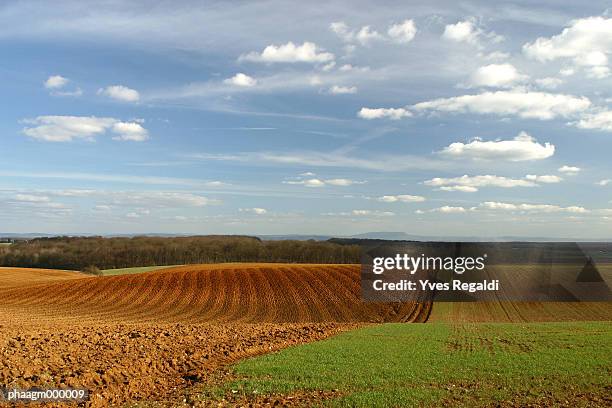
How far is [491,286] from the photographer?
2025 inches

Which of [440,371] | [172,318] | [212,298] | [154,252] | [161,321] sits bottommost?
[172,318]

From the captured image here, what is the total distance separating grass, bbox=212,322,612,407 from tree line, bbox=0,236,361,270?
60546mm

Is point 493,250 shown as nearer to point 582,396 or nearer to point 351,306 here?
point 351,306

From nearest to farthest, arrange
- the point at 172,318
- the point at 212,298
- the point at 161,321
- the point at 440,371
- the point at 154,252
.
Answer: the point at 440,371 < the point at 161,321 < the point at 172,318 < the point at 212,298 < the point at 154,252

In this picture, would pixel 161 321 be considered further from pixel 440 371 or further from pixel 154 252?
pixel 154 252

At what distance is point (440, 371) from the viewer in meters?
15.8

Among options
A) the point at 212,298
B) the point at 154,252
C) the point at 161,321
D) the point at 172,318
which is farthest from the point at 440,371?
the point at 154,252

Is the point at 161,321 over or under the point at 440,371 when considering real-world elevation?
under

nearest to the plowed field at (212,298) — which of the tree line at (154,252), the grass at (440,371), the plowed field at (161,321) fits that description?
the plowed field at (161,321)

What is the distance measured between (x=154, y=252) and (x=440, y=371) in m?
86.4

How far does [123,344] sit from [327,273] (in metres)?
36.8

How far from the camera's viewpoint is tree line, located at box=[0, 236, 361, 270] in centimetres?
8375

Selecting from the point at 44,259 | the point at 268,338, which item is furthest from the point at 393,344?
the point at 44,259

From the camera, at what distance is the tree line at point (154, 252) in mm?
83750
